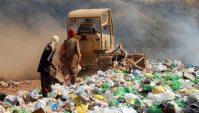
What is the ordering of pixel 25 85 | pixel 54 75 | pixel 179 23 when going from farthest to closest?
pixel 179 23
pixel 25 85
pixel 54 75

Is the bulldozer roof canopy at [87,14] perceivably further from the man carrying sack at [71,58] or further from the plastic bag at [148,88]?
the plastic bag at [148,88]

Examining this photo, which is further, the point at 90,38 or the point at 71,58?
the point at 90,38

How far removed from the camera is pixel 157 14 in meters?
27.8

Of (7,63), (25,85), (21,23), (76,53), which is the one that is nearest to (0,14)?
(21,23)

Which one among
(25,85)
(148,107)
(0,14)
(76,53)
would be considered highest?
(0,14)

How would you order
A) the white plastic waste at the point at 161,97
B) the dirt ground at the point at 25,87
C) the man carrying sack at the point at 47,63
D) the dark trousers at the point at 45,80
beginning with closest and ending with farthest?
the white plastic waste at the point at 161,97, the man carrying sack at the point at 47,63, the dark trousers at the point at 45,80, the dirt ground at the point at 25,87

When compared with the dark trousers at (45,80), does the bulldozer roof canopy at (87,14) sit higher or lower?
higher

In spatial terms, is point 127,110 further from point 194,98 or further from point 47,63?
point 47,63

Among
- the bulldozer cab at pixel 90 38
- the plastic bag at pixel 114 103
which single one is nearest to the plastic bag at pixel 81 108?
the plastic bag at pixel 114 103

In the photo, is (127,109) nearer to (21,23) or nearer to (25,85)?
(25,85)

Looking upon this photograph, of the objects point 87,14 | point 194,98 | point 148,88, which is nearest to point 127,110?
point 194,98

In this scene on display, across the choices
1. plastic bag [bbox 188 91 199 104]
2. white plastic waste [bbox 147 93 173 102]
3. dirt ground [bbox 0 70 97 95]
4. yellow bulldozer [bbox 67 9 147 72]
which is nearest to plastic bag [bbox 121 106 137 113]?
white plastic waste [bbox 147 93 173 102]

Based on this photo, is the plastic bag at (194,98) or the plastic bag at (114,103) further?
the plastic bag at (114,103)

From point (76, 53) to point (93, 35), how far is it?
2.77 m
